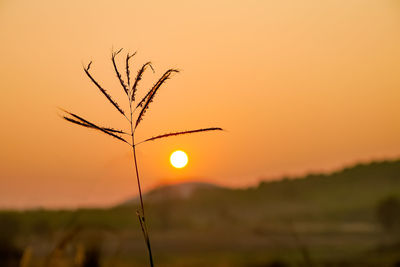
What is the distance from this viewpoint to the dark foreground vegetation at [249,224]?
5873mm

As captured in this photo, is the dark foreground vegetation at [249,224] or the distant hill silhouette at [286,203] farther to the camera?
the distant hill silhouette at [286,203]

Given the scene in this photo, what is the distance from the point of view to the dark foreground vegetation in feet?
19.3

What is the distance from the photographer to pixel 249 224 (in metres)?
63.3

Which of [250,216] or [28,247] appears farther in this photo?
[250,216]

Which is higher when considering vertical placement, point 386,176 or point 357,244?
point 386,176

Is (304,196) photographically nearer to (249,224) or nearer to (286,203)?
(286,203)

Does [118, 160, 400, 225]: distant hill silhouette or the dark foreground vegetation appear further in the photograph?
[118, 160, 400, 225]: distant hill silhouette

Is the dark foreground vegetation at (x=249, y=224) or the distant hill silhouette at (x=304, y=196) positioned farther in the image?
the distant hill silhouette at (x=304, y=196)

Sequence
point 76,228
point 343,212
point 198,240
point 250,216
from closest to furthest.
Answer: point 76,228 < point 198,240 < point 343,212 < point 250,216

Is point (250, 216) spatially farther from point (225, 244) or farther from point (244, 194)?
point (225, 244)

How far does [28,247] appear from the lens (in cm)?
425

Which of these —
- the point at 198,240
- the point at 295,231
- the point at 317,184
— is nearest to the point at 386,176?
the point at 317,184

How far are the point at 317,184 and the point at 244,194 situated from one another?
12.7 meters

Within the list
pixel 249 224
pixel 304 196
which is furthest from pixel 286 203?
pixel 249 224
